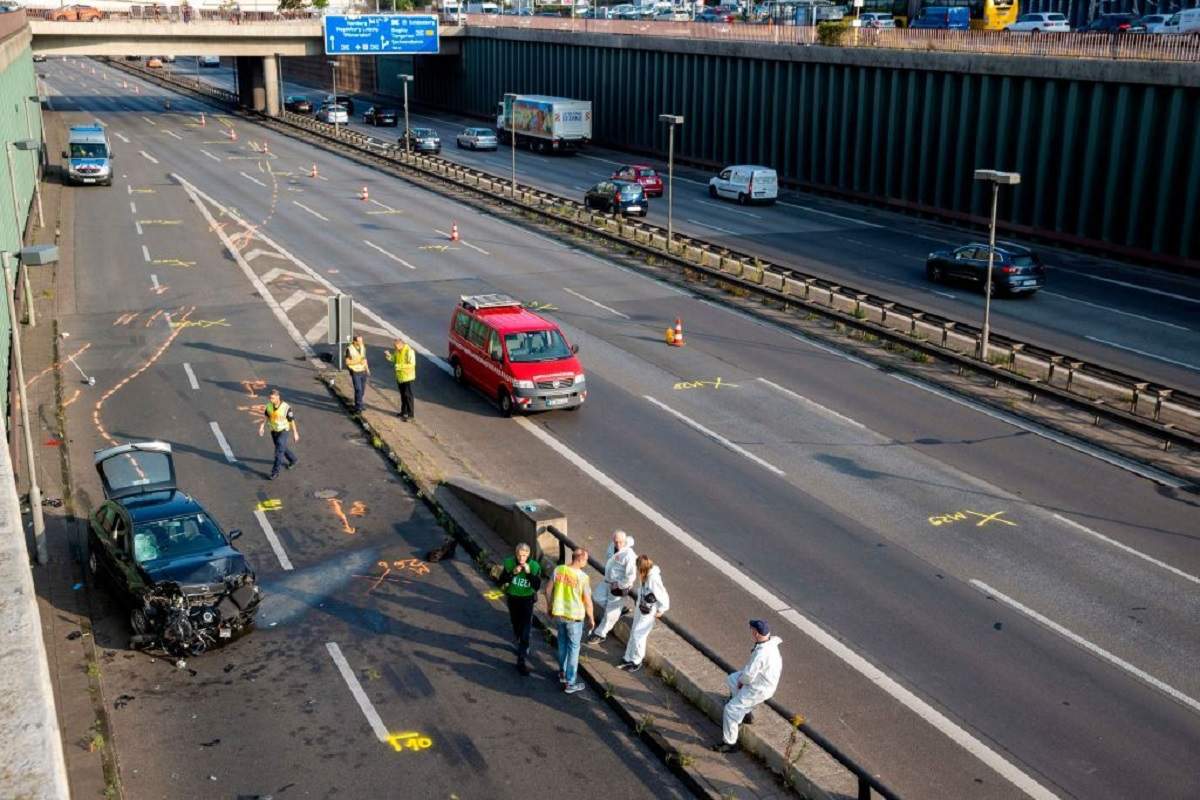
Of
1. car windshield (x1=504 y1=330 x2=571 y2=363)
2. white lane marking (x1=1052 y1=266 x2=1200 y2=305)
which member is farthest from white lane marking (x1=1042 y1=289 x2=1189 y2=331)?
car windshield (x1=504 y1=330 x2=571 y2=363)

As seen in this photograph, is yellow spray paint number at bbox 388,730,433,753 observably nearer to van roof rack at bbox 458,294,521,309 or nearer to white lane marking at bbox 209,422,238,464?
white lane marking at bbox 209,422,238,464

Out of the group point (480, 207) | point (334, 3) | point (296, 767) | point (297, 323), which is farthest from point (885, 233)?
point (334, 3)

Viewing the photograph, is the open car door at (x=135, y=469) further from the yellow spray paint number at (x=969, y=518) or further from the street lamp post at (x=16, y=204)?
the street lamp post at (x=16, y=204)

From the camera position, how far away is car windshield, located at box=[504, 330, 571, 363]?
91.0 feet

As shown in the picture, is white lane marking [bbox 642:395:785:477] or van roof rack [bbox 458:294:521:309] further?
van roof rack [bbox 458:294:521:309]

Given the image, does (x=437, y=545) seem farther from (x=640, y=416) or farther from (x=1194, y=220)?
(x=1194, y=220)

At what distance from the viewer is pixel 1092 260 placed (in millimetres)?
47188

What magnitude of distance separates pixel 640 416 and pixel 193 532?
12014 millimetres

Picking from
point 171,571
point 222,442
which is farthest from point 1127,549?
point 222,442

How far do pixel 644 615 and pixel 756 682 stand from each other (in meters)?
2.27

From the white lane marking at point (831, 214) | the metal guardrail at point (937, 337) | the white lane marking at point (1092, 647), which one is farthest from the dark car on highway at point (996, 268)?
the white lane marking at point (1092, 647)

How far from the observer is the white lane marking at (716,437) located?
24.4m

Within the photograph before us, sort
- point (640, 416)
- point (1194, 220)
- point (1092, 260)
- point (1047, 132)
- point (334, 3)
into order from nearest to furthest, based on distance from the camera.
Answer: point (640, 416) → point (1194, 220) → point (1092, 260) → point (1047, 132) → point (334, 3)

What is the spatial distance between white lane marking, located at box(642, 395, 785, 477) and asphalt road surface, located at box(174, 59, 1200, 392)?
12099 millimetres
